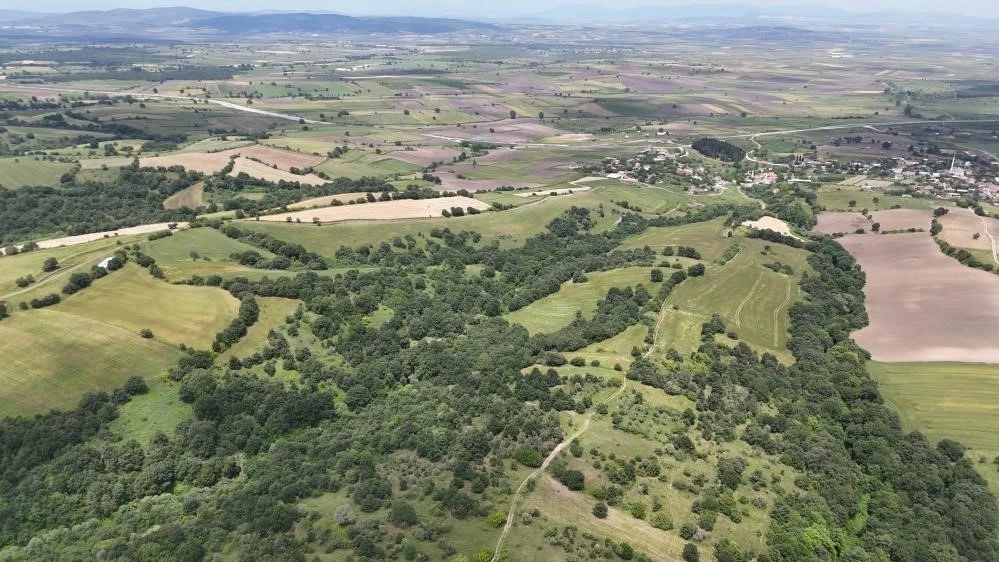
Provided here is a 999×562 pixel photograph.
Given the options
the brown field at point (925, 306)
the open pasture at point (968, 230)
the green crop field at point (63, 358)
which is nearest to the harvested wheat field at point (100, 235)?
Answer: the green crop field at point (63, 358)

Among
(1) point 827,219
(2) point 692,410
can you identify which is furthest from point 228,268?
(1) point 827,219

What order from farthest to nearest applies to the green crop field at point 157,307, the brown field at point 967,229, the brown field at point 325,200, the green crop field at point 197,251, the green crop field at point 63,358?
the brown field at point 325,200
the brown field at point 967,229
the green crop field at point 197,251
the green crop field at point 157,307
the green crop field at point 63,358

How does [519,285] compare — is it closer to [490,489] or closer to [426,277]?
[426,277]

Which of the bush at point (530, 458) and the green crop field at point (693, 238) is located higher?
the green crop field at point (693, 238)

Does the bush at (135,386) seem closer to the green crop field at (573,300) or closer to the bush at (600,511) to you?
the green crop field at (573,300)

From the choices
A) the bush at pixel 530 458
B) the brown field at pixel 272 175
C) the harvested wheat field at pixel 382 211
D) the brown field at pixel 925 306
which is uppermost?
the brown field at pixel 272 175

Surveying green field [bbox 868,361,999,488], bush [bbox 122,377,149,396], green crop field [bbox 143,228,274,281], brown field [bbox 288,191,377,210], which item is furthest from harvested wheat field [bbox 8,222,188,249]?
green field [bbox 868,361,999,488]

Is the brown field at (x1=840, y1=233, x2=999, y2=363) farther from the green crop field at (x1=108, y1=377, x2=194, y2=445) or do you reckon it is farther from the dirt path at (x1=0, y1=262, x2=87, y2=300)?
the dirt path at (x1=0, y1=262, x2=87, y2=300)
